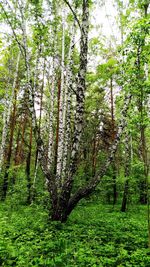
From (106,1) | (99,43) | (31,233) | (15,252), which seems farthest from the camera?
(99,43)

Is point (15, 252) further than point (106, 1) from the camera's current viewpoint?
No

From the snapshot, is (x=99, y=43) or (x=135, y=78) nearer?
(x=135, y=78)

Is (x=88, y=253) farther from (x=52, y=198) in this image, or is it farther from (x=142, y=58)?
(x=142, y=58)

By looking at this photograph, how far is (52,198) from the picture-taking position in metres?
6.91

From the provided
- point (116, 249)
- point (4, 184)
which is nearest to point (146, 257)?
point (116, 249)

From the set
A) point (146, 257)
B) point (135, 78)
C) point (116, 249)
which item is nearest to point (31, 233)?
point (116, 249)

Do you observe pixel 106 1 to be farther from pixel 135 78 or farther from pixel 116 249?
pixel 116 249

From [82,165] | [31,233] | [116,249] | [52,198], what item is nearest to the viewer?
[116,249]

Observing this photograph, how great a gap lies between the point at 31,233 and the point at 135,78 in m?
4.80

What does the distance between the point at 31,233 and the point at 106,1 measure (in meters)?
8.19

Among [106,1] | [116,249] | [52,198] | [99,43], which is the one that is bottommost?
[116,249]

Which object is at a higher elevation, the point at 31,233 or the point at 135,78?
the point at 135,78

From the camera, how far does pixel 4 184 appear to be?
15141mm

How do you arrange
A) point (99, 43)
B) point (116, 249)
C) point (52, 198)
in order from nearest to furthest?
point (116, 249) < point (52, 198) < point (99, 43)
